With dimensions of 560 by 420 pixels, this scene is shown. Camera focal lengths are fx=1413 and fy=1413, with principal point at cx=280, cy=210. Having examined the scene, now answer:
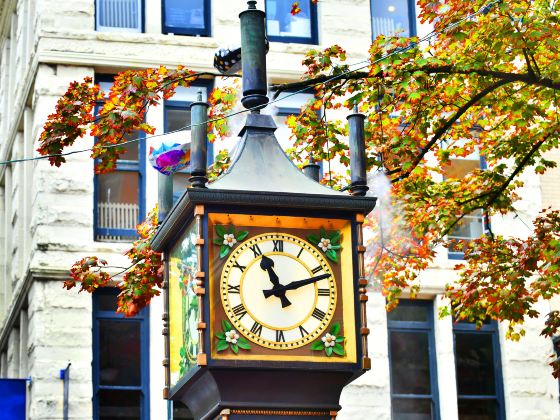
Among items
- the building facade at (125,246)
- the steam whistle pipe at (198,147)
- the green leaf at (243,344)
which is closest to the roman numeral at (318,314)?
the green leaf at (243,344)

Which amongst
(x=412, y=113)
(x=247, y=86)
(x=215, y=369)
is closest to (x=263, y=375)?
(x=215, y=369)

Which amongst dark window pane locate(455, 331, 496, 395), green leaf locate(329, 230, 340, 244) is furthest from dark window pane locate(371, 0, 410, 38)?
green leaf locate(329, 230, 340, 244)

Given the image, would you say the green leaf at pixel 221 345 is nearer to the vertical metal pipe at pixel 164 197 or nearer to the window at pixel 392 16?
the vertical metal pipe at pixel 164 197

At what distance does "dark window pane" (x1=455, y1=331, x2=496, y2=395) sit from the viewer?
23.3m

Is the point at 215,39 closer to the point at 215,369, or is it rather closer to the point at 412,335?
the point at 412,335

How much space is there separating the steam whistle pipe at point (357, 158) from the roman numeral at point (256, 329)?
106 cm

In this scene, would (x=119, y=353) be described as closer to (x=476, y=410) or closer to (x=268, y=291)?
(x=476, y=410)

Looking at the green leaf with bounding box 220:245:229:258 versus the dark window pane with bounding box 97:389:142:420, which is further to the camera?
the dark window pane with bounding box 97:389:142:420

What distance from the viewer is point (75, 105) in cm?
1295

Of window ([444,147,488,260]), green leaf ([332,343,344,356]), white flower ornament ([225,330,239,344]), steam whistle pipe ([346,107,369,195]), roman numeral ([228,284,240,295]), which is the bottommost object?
green leaf ([332,343,344,356])

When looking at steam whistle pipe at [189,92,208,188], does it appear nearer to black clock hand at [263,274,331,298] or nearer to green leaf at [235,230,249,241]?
green leaf at [235,230,249,241]

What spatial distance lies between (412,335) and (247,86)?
49.8 ft

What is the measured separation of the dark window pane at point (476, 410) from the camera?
2322 cm

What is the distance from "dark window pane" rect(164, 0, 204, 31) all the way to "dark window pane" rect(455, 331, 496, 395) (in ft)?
22.2
